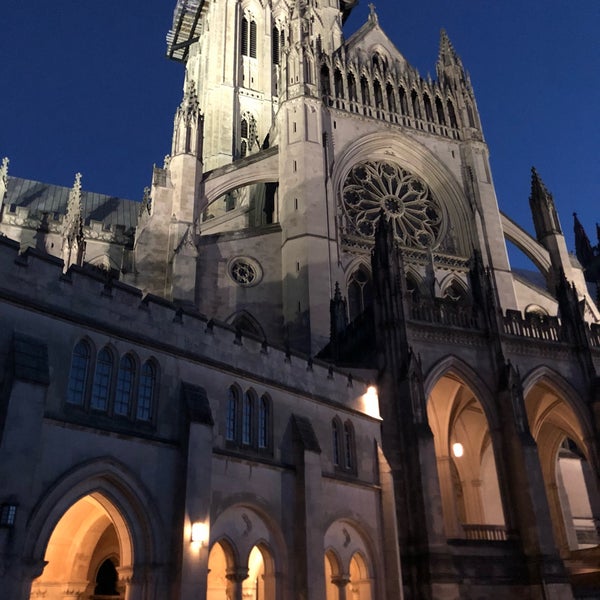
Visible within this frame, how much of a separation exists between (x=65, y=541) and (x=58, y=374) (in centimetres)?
488

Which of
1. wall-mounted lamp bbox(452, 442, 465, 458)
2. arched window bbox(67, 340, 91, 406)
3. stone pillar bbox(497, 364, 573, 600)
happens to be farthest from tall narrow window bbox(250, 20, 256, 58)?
arched window bbox(67, 340, 91, 406)

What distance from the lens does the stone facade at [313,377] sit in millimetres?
12820

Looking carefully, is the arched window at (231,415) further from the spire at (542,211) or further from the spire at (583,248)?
the spire at (583,248)

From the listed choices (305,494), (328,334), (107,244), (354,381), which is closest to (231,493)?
(305,494)

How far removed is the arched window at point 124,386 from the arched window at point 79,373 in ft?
2.54

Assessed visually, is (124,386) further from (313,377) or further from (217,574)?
(313,377)

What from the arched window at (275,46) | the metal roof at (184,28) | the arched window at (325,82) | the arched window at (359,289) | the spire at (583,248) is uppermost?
the metal roof at (184,28)

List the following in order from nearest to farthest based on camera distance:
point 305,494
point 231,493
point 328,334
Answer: point 231,493 → point 305,494 → point 328,334

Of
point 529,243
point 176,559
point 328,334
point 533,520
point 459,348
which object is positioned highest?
point 529,243

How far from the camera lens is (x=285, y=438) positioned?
54.3ft

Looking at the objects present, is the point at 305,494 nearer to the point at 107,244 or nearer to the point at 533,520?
the point at 533,520

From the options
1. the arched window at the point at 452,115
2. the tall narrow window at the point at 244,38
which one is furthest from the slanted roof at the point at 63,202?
the arched window at the point at 452,115

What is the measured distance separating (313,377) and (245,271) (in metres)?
13.2

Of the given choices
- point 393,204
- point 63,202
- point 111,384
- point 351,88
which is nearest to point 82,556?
point 111,384
